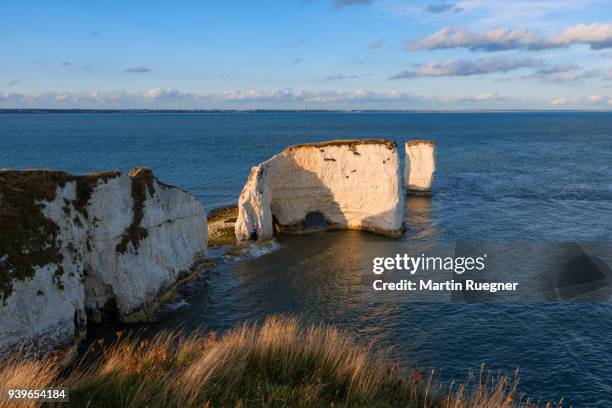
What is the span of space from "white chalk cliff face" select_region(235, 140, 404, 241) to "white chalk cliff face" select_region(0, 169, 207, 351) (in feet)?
51.4

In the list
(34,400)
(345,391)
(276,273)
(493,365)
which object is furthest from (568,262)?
(34,400)

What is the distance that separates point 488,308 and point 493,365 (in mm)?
6892

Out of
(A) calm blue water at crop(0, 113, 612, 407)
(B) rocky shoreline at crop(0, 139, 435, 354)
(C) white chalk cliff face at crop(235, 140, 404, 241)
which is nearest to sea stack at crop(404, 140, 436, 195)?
(A) calm blue water at crop(0, 113, 612, 407)

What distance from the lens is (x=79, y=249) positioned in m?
24.8

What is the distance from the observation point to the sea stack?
6612cm

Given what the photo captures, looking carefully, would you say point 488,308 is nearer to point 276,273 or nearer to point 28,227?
point 276,273

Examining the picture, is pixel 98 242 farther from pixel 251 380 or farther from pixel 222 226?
pixel 222 226

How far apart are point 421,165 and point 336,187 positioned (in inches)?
911

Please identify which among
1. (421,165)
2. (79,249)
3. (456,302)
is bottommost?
(456,302)

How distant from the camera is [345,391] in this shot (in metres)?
11.4

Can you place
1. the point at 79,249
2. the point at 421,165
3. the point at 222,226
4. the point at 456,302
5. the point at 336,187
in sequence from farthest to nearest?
1. the point at 421,165
2. the point at 222,226
3. the point at 336,187
4. the point at 456,302
5. the point at 79,249

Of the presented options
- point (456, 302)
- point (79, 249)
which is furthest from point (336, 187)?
point (79, 249)

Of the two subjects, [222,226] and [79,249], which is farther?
[222,226]

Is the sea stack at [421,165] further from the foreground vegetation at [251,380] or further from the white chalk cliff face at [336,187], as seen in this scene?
the foreground vegetation at [251,380]
